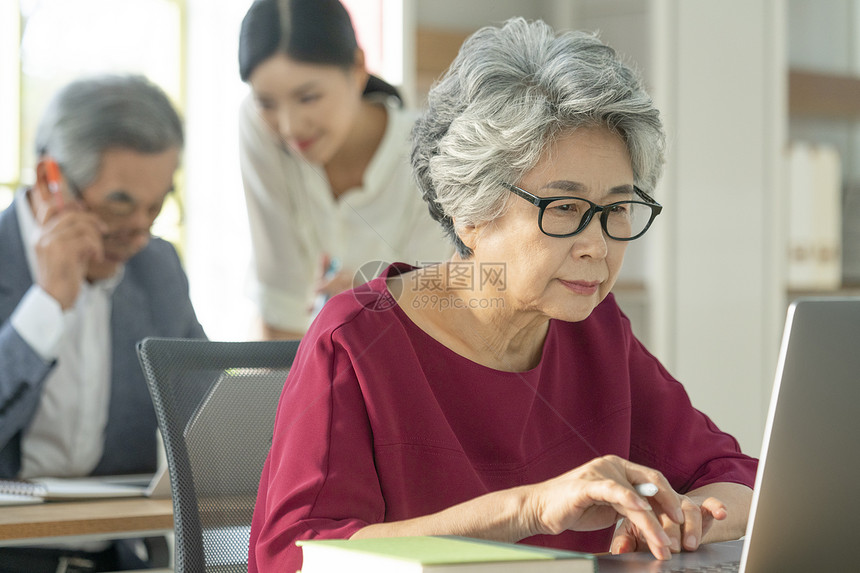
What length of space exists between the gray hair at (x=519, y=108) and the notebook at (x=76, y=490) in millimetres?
719

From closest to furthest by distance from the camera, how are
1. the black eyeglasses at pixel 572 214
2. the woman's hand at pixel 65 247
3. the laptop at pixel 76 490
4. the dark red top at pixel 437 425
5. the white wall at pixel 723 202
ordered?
1. the dark red top at pixel 437 425
2. the black eyeglasses at pixel 572 214
3. the laptop at pixel 76 490
4. the woman's hand at pixel 65 247
5. the white wall at pixel 723 202

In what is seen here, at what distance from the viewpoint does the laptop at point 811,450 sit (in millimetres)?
738

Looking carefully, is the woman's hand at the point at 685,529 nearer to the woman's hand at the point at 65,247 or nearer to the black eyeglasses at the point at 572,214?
the black eyeglasses at the point at 572,214

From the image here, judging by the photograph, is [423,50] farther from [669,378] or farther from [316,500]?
[316,500]

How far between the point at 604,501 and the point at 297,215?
161cm

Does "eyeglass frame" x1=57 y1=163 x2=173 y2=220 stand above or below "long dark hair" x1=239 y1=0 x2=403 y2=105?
below

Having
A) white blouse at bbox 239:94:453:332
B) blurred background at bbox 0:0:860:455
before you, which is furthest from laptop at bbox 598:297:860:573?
blurred background at bbox 0:0:860:455

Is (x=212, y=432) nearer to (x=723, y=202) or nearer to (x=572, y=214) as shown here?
(x=572, y=214)

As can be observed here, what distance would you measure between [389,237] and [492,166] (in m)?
0.68

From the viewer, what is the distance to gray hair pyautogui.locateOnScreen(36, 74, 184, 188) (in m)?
2.04

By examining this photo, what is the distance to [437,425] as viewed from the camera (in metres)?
1.08

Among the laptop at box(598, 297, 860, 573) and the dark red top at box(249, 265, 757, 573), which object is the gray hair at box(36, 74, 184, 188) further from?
the laptop at box(598, 297, 860, 573)

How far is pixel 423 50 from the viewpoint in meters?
2.54

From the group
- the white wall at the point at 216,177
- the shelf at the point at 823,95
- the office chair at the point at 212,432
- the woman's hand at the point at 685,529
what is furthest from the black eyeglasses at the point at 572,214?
the shelf at the point at 823,95
